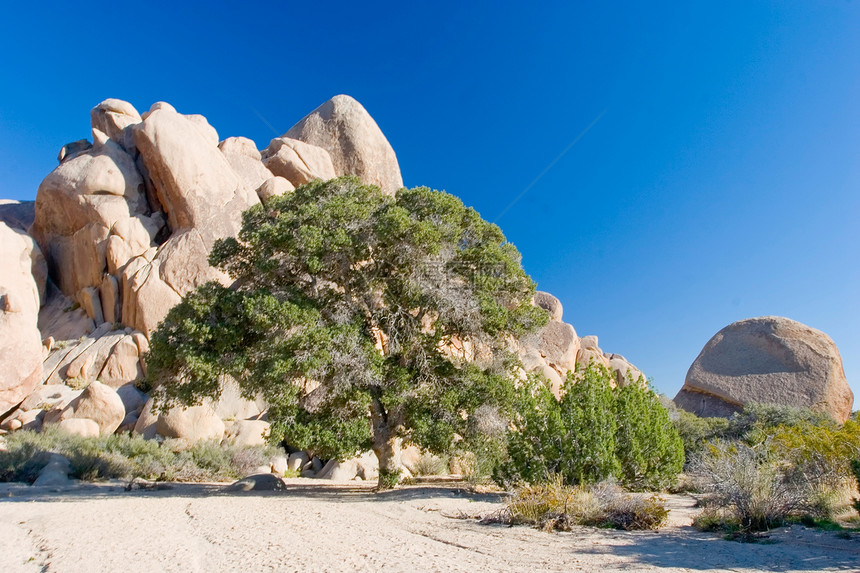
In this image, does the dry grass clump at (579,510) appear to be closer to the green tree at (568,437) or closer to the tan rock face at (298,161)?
the green tree at (568,437)

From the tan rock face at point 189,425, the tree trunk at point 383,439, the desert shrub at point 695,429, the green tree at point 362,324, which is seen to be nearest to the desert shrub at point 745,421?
the desert shrub at point 695,429

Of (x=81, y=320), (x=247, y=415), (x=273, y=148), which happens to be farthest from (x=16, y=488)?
(x=273, y=148)

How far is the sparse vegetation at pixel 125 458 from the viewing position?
16.5 metres

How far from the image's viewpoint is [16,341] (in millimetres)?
21891

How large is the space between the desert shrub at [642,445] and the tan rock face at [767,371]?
1890 centimetres

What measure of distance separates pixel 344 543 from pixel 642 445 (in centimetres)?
766

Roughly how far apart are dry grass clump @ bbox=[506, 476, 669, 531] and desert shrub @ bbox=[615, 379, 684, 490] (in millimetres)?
2530

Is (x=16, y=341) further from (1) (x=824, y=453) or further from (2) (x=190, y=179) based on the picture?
(1) (x=824, y=453)

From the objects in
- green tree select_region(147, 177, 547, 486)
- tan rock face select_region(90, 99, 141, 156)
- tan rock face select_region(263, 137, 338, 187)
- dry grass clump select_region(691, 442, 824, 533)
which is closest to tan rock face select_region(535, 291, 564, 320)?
tan rock face select_region(263, 137, 338, 187)

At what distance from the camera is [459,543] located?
741 centimetres

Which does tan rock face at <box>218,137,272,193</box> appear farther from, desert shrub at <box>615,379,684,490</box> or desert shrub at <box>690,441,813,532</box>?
desert shrub at <box>690,441,813,532</box>

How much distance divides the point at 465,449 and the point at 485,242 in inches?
218

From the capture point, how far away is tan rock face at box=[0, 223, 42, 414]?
21.6 meters

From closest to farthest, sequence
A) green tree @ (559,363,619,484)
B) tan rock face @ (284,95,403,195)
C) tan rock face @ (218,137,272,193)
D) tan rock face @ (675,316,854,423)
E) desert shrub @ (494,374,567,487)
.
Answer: green tree @ (559,363,619,484) → desert shrub @ (494,374,567,487) → tan rock face @ (675,316,854,423) → tan rock face @ (218,137,272,193) → tan rock face @ (284,95,403,195)
